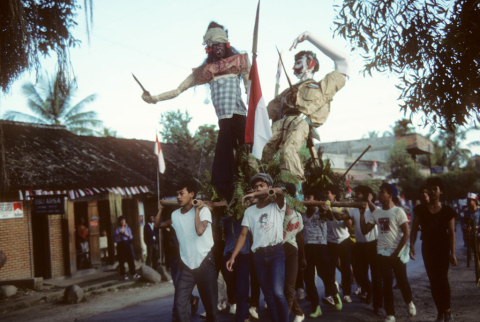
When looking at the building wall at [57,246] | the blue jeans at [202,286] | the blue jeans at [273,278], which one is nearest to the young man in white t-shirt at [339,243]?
the blue jeans at [273,278]

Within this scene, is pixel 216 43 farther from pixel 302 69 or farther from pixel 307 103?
pixel 302 69

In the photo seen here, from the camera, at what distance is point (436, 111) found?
6004 millimetres

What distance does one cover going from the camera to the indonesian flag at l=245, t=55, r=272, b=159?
6316mm

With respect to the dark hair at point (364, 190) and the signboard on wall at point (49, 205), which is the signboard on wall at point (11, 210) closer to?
the signboard on wall at point (49, 205)

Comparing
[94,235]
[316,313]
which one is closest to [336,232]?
[316,313]

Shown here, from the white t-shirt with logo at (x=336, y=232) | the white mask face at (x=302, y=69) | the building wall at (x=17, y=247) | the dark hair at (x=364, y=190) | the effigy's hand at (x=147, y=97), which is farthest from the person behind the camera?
the building wall at (x=17, y=247)

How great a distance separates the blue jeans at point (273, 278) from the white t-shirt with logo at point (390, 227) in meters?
1.99

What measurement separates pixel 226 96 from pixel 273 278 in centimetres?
277

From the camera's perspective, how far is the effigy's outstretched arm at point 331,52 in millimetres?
7742

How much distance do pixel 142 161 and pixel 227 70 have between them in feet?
49.6

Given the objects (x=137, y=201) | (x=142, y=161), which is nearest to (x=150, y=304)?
(x=137, y=201)

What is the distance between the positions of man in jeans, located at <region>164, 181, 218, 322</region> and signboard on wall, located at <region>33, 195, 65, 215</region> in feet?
31.2

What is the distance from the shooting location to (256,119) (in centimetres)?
643

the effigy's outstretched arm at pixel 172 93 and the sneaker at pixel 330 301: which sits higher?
the effigy's outstretched arm at pixel 172 93
